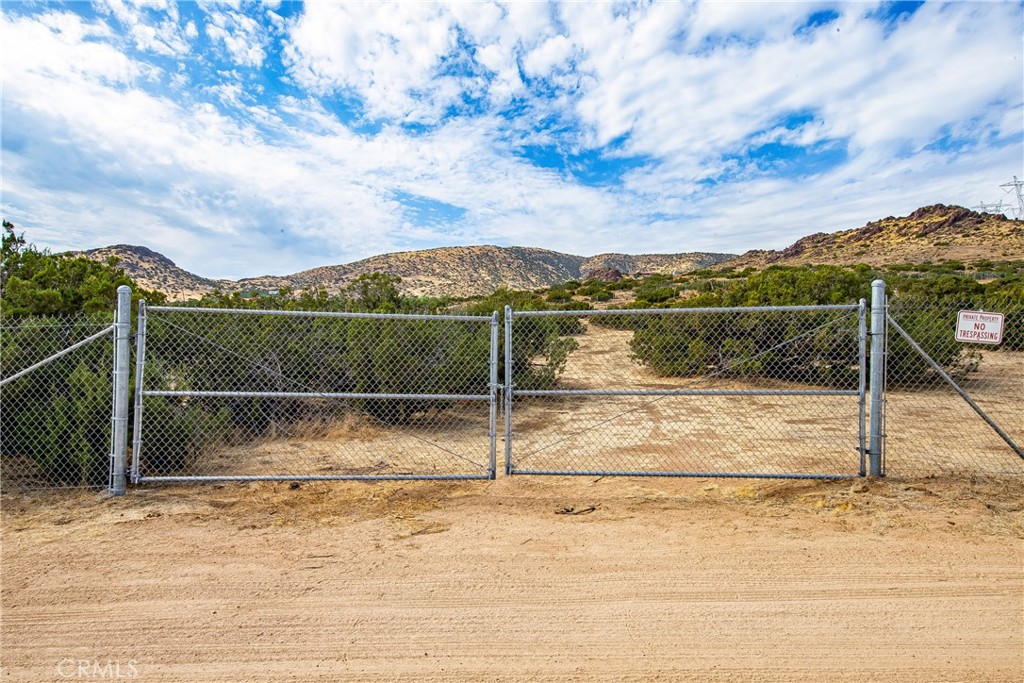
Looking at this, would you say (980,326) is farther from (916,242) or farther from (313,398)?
(916,242)

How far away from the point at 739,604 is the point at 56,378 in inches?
303

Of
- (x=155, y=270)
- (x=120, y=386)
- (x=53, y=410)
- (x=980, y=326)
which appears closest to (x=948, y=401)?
(x=980, y=326)

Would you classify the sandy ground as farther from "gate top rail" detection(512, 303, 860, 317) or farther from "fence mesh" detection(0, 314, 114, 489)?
"gate top rail" detection(512, 303, 860, 317)

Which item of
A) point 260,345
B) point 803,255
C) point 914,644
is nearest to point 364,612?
point 914,644

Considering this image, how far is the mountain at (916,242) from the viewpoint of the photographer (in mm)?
47094

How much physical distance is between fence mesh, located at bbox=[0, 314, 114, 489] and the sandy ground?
1.33 feet

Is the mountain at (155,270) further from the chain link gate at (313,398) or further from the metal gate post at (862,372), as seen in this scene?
the metal gate post at (862,372)

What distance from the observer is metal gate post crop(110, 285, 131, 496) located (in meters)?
6.23

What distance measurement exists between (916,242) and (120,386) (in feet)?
219

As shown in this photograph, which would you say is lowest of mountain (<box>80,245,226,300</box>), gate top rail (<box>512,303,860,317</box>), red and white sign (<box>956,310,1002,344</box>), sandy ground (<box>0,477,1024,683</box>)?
sandy ground (<box>0,477,1024,683</box>)

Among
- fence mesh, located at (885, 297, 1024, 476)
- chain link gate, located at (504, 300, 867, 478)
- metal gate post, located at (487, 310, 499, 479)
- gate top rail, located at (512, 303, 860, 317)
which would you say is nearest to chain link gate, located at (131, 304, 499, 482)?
metal gate post, located at (487, 310, 499, 479)

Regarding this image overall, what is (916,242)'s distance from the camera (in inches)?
2250

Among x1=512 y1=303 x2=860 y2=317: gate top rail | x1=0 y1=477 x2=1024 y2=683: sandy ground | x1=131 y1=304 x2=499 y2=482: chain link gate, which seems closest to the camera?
x1=0 y1=477 x2=1024 y2=683: sandy ground

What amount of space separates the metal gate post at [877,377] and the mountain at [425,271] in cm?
4768
